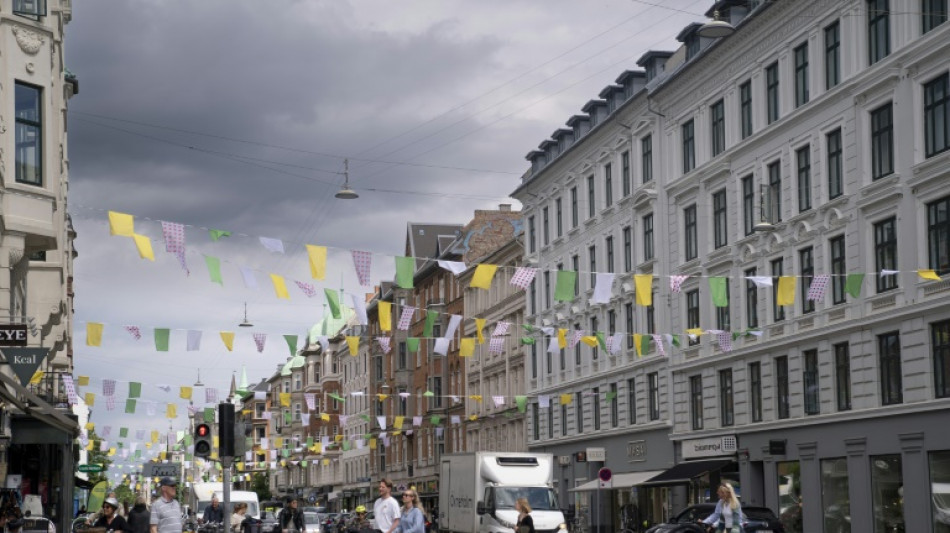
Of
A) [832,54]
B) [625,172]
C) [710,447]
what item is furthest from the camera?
[625,172]

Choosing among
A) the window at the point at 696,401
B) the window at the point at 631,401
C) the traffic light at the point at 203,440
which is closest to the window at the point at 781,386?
the window at the point at 696,401

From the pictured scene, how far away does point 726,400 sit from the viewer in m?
43.8

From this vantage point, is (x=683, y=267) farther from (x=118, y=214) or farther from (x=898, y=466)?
(x=118, y=214)

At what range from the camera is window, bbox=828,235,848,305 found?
36.5 meters

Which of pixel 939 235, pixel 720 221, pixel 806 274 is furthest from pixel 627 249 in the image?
pixel 939 235

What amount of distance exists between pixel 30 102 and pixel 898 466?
21.6 meters

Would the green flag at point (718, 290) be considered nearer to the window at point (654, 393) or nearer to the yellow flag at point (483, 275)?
the yellow flag at point (483, 275)

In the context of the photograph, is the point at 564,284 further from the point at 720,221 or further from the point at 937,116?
the point at 720,221

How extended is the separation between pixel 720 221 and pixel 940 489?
13555 millimetres

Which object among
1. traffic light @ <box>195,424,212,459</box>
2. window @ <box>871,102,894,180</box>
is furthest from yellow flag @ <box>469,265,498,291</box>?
window @ <box>871,102,894,180</box>

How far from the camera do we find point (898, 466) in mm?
34250

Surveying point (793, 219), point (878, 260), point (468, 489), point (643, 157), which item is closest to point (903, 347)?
point (878, 260)

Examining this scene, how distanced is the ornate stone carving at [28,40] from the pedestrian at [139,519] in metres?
8.68

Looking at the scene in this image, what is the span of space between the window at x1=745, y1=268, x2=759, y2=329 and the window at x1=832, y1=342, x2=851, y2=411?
454 centimetres
